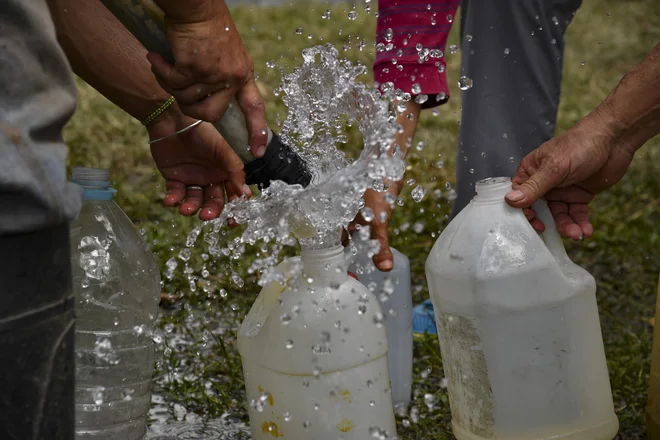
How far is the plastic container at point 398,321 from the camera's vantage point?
7.28 ft

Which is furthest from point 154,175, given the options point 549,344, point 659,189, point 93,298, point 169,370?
point 549,344

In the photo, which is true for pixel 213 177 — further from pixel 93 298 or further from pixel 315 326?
pixel 315 326

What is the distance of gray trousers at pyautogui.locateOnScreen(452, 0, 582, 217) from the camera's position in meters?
2.54

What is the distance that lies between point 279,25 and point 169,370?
4726mm

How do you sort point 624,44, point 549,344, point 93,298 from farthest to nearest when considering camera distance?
point 624,44 → point 93,298 → point 549,344

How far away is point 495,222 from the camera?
5.97ft

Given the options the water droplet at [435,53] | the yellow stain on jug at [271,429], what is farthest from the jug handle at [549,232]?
the yellow stain on jug at [271,429]

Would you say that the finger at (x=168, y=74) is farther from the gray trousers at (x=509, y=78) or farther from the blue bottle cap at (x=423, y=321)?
the blue bottle cap at (x=423, y=321)

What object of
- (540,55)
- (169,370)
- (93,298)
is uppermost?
(540,55)

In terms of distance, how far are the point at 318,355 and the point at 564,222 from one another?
77 cm

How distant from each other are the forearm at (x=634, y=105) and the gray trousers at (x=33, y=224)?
1333 mm

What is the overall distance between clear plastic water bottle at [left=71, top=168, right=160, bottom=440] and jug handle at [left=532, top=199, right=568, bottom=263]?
97cm

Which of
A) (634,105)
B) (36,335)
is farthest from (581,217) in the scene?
(36,335)

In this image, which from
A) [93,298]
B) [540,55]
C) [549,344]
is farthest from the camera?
[540,55]
